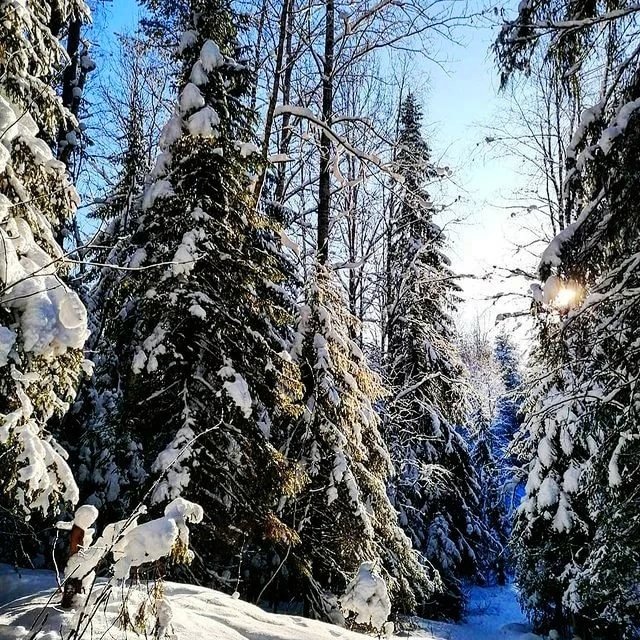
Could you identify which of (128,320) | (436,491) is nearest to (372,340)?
(436,491)

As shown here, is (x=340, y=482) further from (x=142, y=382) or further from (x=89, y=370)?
(x=89, y=370)

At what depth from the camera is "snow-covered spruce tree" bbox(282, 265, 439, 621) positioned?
7.27m

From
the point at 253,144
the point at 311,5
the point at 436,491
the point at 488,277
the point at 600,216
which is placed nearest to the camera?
the point at 600,216

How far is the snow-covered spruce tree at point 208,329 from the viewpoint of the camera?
627cm

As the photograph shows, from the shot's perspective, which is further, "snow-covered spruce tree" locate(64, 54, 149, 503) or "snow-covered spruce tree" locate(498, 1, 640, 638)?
"snow-covered spruce tree" locate(64, 54, 149, 503)

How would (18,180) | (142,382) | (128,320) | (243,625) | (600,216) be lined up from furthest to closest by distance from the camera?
(128,320), (142,382), (600,216), (18,180), (243,625)

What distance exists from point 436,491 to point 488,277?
7564 mm

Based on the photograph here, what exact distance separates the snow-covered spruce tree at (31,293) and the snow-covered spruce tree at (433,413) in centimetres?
1009

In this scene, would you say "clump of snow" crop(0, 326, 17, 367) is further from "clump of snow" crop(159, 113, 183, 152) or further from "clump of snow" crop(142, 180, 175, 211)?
"clump of snow" crop(159, 113, 183, 152)

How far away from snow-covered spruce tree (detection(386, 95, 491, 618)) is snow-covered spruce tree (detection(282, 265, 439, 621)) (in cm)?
564

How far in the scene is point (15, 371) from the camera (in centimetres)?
382

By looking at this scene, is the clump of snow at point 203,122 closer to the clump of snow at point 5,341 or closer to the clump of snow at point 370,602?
the clump of snow at point 5,341

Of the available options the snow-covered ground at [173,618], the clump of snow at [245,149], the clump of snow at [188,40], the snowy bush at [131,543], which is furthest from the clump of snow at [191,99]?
the snow-covered ground at [173,618]

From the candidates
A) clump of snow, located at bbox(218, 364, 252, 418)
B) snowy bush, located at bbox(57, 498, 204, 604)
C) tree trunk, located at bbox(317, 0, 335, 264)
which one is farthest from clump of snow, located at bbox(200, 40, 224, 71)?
snowy bush, located at bbox(57, 498, 204, 604)
